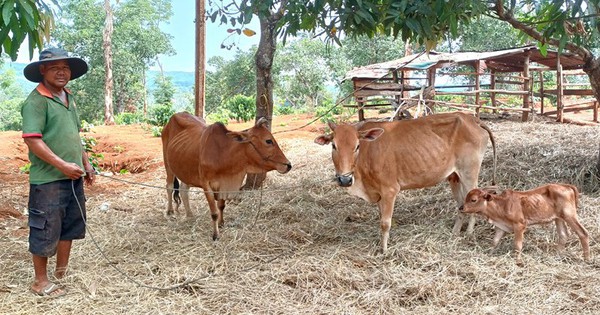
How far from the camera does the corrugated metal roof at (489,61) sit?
14375 mm

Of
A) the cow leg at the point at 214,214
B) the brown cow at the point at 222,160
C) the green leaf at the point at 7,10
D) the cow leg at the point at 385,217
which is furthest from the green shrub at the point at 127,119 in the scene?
the green leaf at the point at 7,10

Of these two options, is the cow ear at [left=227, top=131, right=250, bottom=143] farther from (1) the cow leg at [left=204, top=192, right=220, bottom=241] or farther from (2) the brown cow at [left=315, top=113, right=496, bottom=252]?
(2) the brown cow at [left=315, top=113, right=496, bottom=252]

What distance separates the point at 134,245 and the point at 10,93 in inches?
1758

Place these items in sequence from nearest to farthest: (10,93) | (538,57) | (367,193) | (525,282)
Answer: (525,282), (367,193), (538,57), (10,93)

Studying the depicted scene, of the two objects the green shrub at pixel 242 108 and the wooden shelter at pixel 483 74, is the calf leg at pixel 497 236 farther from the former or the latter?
the green shrub at pixel 242 108

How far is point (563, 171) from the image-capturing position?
668cm

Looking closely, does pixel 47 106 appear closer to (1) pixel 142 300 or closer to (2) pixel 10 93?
(1) pixel 142 300

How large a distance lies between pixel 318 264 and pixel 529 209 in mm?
1901

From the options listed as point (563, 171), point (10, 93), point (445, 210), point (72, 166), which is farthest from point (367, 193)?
point (10, 93)

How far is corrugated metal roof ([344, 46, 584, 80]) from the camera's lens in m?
14.4

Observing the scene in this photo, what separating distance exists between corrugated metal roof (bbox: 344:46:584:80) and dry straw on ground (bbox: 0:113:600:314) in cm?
769

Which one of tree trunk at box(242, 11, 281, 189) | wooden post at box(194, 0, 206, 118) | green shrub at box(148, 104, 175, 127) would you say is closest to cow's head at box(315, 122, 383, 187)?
tree trunk at box(242, 11, 281, 189)

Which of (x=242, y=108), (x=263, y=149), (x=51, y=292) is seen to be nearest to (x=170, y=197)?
(x=263, y=149)

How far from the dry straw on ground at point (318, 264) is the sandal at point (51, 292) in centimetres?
6
